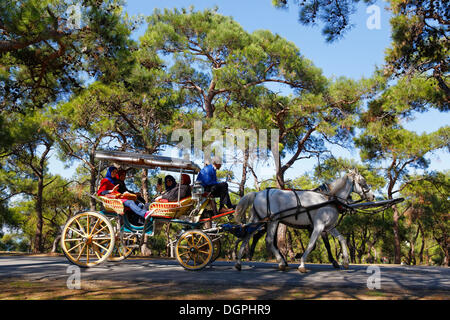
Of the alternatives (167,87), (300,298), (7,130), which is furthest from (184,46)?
(300,298)

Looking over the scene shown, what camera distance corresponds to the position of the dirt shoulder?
4918mm

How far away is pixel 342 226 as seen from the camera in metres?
32.2

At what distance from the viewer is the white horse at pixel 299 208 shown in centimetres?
850

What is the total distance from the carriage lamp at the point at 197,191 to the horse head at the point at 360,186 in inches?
145

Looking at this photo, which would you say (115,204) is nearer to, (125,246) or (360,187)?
(125,246)

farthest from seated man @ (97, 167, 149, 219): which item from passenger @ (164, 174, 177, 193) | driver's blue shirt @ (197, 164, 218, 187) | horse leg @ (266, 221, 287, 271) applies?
horse leg @ (266, 221, 287, 271)

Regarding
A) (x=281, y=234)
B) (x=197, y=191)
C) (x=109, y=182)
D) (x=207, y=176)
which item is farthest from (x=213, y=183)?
(x=281, y=234)

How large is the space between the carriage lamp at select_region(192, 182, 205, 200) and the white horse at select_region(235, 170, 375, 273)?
3.43 ft

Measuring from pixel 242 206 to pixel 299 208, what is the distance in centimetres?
138

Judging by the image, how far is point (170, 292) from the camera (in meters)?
5.32

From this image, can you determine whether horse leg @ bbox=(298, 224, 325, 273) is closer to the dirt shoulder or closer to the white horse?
the white horse

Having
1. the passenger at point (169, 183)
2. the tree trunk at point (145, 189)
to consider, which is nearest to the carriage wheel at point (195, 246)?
the passenger at point (169, 183)

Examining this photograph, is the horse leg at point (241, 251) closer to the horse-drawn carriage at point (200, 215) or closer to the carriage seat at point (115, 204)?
the horse-drawn carriage at point (200, 215)

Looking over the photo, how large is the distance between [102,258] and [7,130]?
12.9 meters
